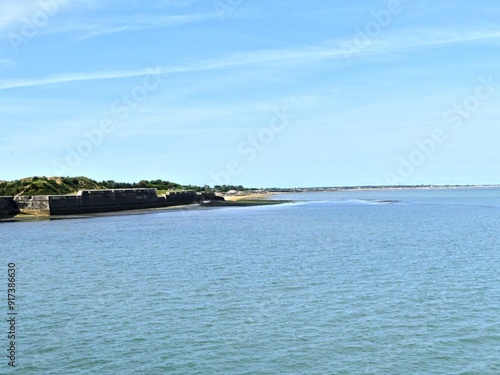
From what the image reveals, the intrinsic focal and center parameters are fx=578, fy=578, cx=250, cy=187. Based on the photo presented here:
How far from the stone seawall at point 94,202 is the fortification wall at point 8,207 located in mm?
572

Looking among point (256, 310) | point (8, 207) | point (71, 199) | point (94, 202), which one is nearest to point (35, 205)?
point (8, 207)

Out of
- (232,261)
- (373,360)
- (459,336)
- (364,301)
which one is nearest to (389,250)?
(232,261)

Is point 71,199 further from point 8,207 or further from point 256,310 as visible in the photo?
point 256,310

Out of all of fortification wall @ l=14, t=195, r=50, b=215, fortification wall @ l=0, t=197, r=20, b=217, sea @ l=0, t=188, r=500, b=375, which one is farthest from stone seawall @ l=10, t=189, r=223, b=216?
sea @ l=0, t=188, r=500, b=375

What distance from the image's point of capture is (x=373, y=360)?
16.3 metres

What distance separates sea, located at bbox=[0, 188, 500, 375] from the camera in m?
16.4

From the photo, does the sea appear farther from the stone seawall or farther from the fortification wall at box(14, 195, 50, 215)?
the stone seawall

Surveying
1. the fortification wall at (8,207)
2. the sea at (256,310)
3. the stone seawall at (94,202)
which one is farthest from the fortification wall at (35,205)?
the sea at (256,310)

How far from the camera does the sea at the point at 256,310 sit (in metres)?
16.4

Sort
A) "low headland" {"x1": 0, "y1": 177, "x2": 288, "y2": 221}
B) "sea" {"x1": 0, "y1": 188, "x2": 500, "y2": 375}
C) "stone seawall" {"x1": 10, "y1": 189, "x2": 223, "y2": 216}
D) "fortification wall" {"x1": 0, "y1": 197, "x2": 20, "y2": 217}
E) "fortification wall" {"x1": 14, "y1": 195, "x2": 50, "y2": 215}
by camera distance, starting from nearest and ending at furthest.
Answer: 1. "sea" {"x1": 0, "y1": 188, "x2": 500, "y2": 375}
2. "fortification wall" {"x1": 0, "y1": 197, "x2": 20, "y2": 217}
3. "fortification wall" {"x1": 14, "y1": 195, "x2": 50, "y2": 215}
4. "low headland" {"x1": 0, "y1": 177, "x2": 288, "y2": 221}
5. "stone seawall" {"x1": 10, "y1": 189, "x2": 223, "y2": 216}

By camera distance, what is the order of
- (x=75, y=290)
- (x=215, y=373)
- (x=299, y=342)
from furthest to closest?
(x=75, y=290), (x=299, y=342), (x=215, y=373)

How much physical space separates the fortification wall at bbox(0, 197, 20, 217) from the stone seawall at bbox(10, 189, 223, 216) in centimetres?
57

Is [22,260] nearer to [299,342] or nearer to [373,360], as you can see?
[299,342]

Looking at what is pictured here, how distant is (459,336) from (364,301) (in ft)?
18.1
